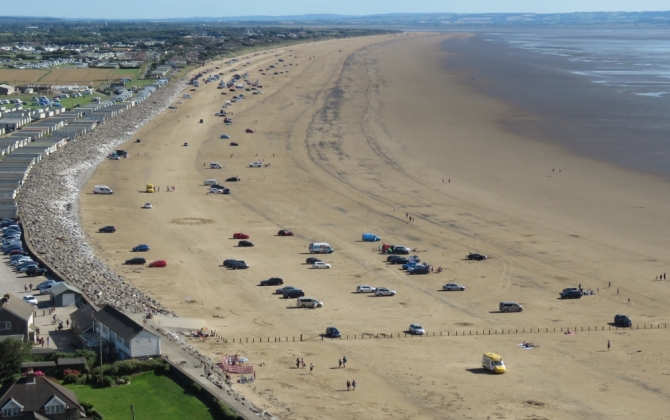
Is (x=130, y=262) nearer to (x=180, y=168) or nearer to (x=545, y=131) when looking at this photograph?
(x=180, y=168)

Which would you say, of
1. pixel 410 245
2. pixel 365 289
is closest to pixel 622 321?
pixel 365 289


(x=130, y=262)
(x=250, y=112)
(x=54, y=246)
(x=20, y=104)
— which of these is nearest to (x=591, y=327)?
(x=130, y=262)

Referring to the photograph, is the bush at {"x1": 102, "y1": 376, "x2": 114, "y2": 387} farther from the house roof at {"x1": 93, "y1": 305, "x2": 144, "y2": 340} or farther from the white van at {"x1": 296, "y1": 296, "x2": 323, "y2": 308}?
the white van at {"x1": 296, "y1": 296, "x2": 323, "y2": 308}

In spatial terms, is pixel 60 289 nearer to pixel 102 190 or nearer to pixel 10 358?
pixel 10 358

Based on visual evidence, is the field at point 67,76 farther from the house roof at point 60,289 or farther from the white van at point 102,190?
the house roof at point 60,289

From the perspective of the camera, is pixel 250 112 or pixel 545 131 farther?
pixel 250 112

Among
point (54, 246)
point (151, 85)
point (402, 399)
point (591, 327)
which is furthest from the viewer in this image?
point (151, 85)

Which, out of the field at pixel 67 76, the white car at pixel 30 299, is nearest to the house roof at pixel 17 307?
the white car at pixel 30 299
